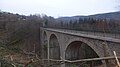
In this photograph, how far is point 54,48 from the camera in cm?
3541

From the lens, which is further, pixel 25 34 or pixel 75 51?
pixel 25 34

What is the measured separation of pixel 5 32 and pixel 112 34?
47.1 m

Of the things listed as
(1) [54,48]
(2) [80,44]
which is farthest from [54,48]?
(2) [80,44]

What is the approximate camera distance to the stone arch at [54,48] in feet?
111

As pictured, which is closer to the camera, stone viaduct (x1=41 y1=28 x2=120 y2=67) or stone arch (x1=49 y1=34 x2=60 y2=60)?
stone viaduct (x1=41 y1=28 x2=120 y2=67)

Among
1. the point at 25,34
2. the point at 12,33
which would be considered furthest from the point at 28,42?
the point at 12,33

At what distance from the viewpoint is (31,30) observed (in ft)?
161

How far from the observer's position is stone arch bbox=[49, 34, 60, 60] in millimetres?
33688

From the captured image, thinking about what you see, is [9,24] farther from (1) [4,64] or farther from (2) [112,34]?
(1) [4,64]

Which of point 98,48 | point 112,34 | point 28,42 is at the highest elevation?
point 112,34

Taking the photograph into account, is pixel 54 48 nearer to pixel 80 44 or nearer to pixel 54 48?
pixel 54 48

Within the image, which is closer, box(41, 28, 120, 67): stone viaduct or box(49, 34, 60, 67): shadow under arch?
box(41, 28, 120, 67): stone viaduct

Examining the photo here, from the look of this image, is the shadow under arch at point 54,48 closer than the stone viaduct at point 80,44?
No

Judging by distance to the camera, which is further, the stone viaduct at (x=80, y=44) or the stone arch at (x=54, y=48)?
the stone arch at (x=54, y=48)
